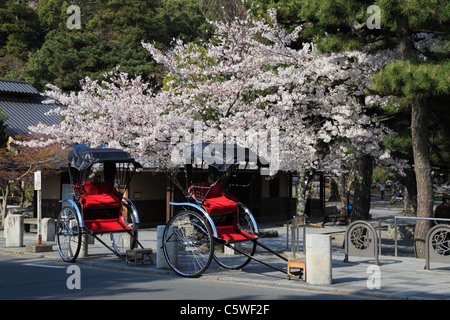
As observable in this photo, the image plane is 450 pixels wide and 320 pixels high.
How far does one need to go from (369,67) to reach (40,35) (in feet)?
151

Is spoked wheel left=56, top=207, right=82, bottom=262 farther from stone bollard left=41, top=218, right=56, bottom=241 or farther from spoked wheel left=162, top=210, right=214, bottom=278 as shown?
stone bollard left=41, top=218, right=56, bottom=241

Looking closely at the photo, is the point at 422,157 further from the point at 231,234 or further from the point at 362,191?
the point at 231,234

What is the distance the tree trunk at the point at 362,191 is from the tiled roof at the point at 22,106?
21.1 m

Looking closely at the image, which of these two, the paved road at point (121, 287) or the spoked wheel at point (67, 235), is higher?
the spoked wheel at point (67, 235)

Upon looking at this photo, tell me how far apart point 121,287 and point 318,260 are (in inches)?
144

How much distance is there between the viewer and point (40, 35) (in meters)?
55.3

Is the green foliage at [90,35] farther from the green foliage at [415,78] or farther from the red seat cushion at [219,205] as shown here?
the red seat cushion at [219,205]

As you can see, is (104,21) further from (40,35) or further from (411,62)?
(411,62)

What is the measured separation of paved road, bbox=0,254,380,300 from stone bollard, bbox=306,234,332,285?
0.57m

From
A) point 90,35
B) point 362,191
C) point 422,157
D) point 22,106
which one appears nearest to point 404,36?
point 422,157

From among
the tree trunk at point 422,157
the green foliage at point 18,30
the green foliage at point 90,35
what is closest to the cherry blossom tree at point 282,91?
the tree trunk at point 422,157

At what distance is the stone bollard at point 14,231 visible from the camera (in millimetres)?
16703

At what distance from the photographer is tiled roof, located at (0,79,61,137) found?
33.4 metres
